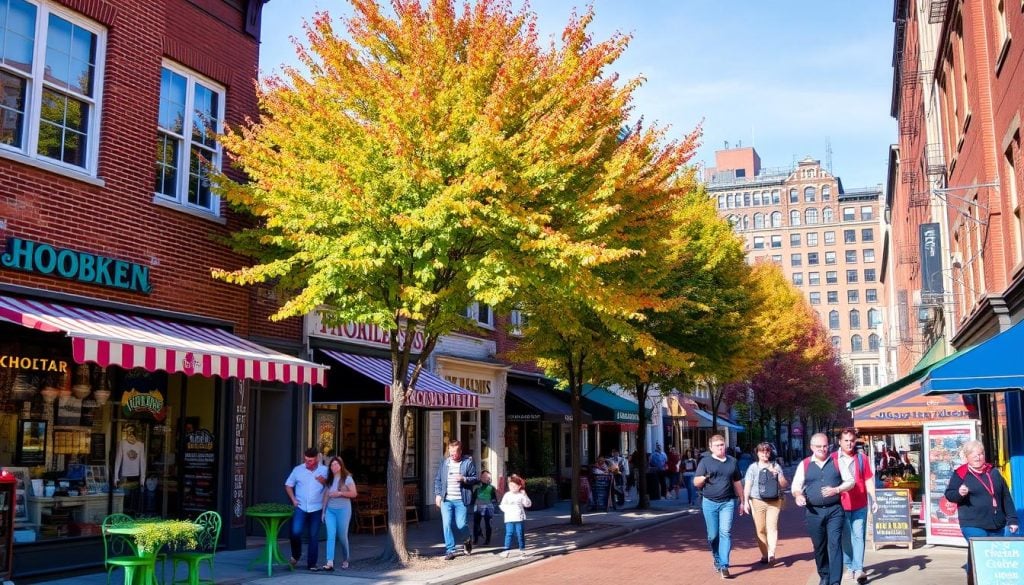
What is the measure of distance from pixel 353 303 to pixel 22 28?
5432mm

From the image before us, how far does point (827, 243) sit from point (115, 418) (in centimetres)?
10387

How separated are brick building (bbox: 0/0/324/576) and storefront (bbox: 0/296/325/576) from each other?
0.02 meters

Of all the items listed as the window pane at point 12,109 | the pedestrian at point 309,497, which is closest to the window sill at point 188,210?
the window pane at point 12,109

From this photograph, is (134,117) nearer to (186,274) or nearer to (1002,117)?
(186,274)

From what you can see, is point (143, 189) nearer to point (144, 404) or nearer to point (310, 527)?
point (144, 404)

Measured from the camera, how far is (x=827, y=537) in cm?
1034

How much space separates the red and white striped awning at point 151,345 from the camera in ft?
32.4

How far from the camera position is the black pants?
10094mm

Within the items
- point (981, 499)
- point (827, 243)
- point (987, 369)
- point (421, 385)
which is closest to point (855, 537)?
point (981, 499)

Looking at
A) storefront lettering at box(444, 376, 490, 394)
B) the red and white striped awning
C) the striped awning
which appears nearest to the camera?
the red and white striped awning

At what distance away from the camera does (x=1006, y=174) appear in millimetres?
15617

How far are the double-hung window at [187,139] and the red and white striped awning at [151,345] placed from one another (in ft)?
7.06

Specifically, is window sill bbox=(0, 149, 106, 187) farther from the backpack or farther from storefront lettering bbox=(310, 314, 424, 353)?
the backpack

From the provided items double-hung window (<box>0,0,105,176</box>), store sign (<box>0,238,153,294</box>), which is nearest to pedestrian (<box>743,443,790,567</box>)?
store sign (<box>0,238,153,294</box>)
